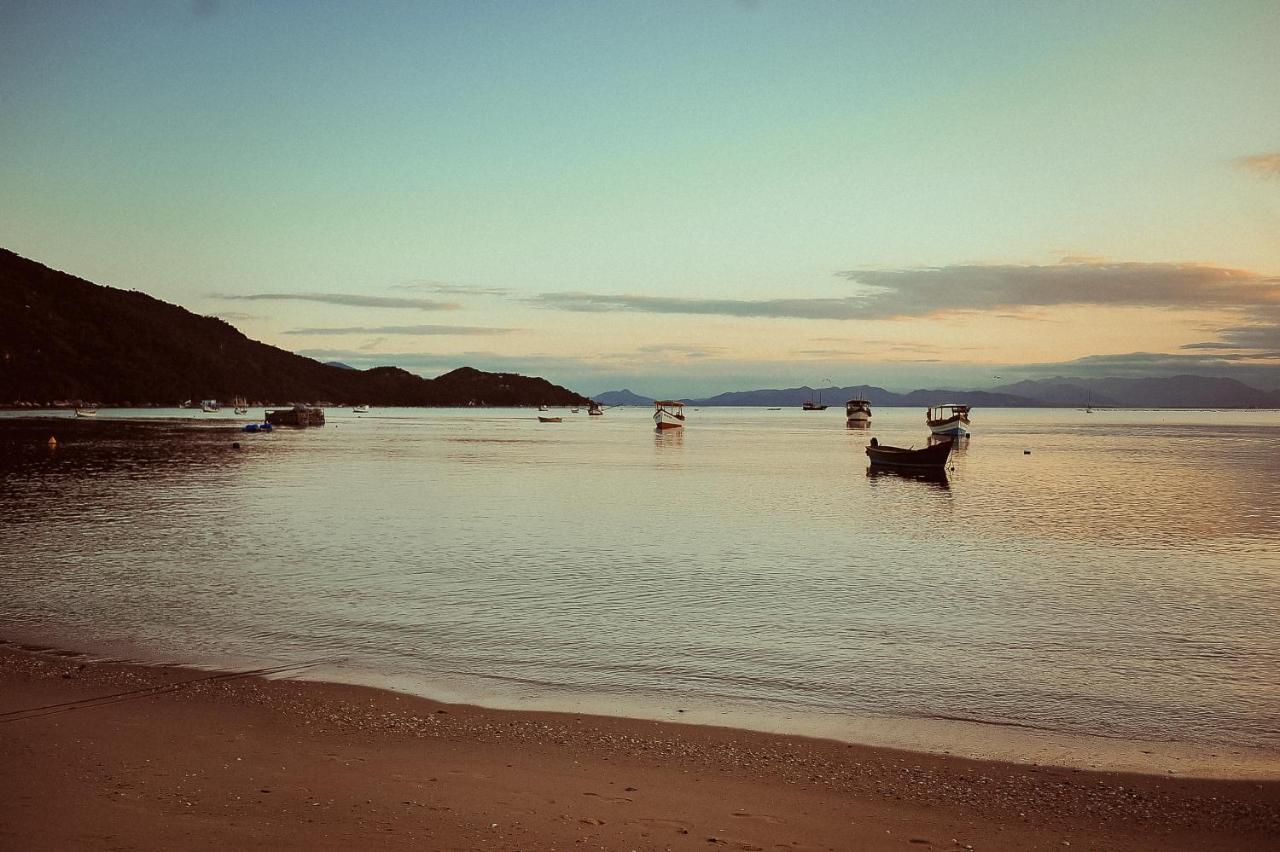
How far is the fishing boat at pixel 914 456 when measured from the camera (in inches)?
2490

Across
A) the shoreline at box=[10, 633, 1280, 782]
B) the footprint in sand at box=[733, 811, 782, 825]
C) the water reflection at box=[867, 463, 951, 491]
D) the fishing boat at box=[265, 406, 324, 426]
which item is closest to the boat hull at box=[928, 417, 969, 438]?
the water reflection at box=[867, 463, 951, 491]

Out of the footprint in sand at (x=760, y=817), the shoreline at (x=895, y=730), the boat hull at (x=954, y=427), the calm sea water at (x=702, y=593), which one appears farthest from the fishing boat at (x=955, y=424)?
the footprint in sand at (x=760, y=817)

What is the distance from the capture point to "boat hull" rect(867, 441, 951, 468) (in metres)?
63.2

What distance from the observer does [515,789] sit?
8844 mm

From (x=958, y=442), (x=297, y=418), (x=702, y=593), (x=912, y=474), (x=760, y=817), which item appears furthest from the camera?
(x=297, y=418)

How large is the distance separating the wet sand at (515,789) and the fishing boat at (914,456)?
54.1 metres

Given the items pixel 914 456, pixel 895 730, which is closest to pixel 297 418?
pixel 914 456

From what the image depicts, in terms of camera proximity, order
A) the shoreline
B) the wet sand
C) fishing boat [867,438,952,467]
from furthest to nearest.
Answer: fishing boat [867,438,952,467]
the shoreline
the wet sand

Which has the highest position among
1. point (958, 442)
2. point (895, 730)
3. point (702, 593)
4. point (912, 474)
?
point (958, 442)

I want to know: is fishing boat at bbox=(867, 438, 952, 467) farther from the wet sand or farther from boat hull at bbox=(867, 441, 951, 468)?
the wet sand

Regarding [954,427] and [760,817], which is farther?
[954,427]

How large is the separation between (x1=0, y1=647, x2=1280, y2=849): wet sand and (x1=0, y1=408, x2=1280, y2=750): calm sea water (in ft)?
6.90

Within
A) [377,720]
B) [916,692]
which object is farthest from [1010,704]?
[377,720]

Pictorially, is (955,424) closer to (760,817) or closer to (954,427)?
(954,427)
